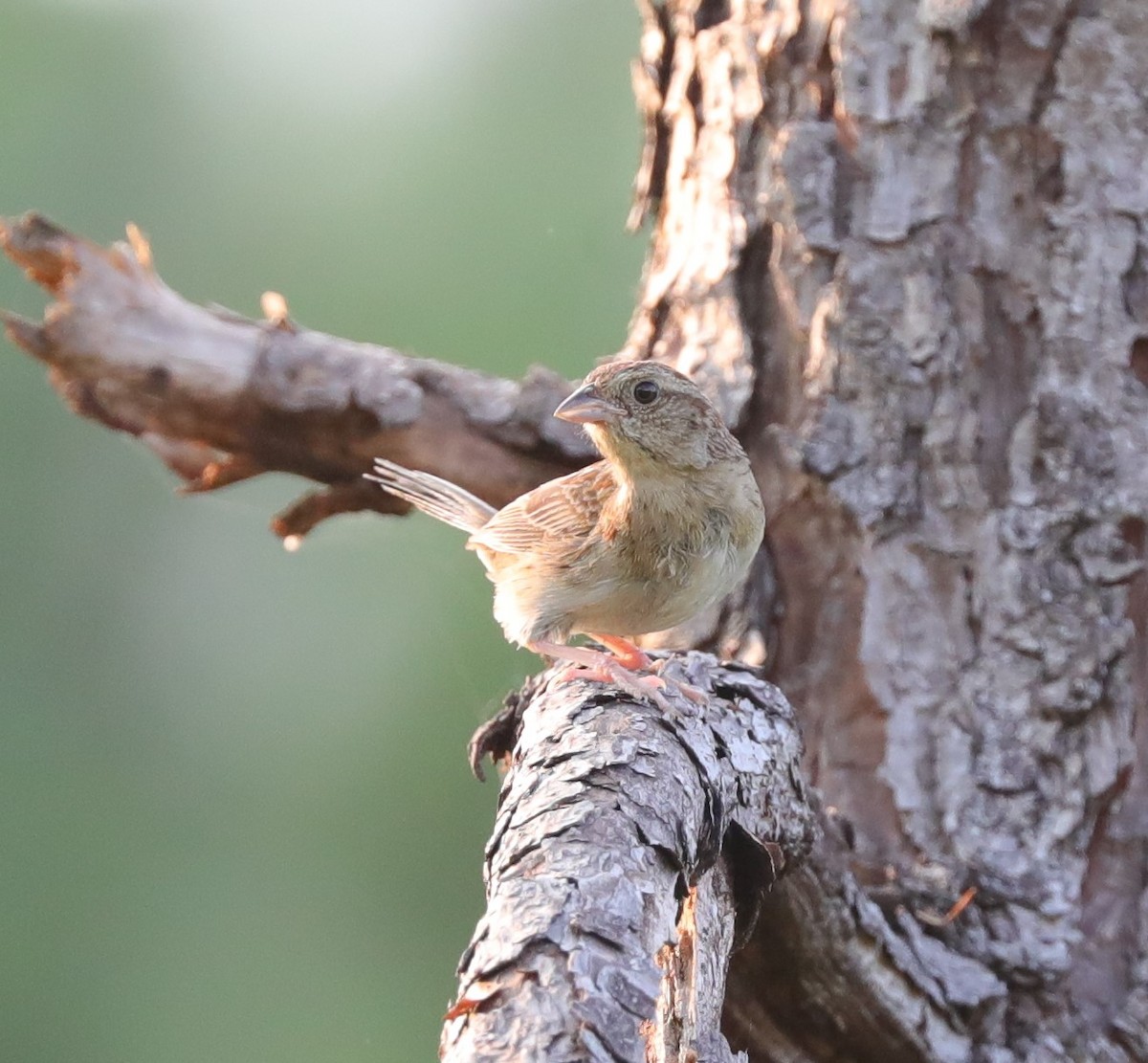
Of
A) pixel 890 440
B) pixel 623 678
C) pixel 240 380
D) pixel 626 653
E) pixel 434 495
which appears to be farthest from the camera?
pixel 434 495

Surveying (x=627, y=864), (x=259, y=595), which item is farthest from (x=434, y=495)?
(x=259, y=595)

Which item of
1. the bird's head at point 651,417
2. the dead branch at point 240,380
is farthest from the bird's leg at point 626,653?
the dead branch at point 240,380

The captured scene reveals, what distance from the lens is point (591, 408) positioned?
3.00 meters

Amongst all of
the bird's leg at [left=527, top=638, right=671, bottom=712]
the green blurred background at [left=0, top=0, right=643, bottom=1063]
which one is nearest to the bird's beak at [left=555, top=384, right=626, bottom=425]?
the bird's leg at [left=527, top=638, right=671, bottom=712]

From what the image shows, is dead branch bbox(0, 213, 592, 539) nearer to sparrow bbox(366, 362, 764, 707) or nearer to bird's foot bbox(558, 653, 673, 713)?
sparrow bbox(366, 362, 764, 707)

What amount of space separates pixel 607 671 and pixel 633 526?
465 millimetres

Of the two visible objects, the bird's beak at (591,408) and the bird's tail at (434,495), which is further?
the bird's tail at (434,495)

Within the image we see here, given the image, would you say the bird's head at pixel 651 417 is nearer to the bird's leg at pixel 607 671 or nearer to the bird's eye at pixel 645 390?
the bird's eye at pixel 645 390

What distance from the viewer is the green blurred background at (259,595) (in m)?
5.67

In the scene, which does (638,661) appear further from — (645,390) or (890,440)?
(890,440)

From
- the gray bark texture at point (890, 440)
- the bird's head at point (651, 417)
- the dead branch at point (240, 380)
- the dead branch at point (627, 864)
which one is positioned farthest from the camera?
the dead branch at point (240, 380)

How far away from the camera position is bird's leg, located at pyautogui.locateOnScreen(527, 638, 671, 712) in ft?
7.30

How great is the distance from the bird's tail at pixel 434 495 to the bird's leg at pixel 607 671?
564 millimetres

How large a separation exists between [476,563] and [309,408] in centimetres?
345
